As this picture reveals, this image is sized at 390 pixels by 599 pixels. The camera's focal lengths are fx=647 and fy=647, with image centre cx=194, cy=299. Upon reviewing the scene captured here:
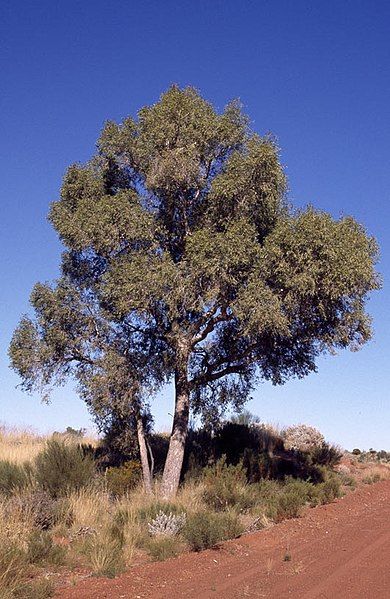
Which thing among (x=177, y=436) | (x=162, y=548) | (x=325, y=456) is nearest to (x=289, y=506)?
(x=177, y=436)

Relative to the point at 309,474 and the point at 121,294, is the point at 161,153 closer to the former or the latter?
the point at 121,294

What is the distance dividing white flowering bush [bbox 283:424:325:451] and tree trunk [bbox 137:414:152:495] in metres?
12.9

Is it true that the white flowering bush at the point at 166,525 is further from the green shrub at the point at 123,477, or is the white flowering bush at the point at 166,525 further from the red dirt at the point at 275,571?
the green shrub at the point at 123,477

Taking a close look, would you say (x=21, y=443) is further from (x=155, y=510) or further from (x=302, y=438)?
(x=155, y=510)

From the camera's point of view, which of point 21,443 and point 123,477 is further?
point 21,443

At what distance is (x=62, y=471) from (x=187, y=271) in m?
6.29

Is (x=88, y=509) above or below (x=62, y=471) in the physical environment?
below

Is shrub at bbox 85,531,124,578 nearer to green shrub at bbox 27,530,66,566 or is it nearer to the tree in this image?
green shrub at bbox 27,530,66,566

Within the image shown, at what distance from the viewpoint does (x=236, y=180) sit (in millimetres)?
18062

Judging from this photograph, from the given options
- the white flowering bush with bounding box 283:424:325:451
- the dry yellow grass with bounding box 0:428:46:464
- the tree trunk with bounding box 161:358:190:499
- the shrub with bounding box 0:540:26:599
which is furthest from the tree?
the white flowering bush with bounding box 283:424:325:451

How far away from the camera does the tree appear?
17125 mm

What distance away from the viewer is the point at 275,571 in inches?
408

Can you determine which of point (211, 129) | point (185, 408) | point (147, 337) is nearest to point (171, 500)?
point (185, 408)

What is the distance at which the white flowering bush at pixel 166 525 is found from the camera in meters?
12.7
